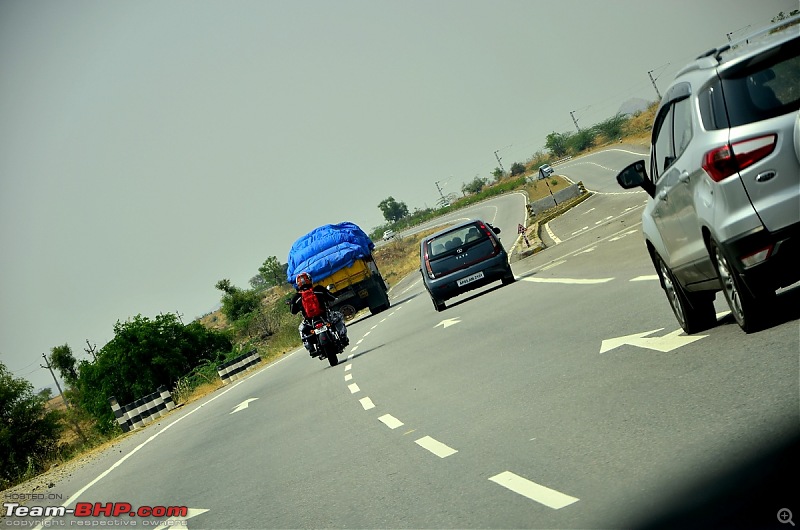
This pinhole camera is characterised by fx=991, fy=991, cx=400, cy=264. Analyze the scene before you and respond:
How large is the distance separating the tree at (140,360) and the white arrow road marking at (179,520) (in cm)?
5918

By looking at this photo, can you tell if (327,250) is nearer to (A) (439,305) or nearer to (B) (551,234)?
(B) (551,234)

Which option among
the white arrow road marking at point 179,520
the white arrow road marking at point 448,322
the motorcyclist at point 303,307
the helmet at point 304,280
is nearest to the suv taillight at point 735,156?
the white arrow road marking at point 179,520

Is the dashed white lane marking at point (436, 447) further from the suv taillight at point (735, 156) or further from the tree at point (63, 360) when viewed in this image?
the tree at point (63, 360)

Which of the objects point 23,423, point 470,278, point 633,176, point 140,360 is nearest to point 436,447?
point 633,176

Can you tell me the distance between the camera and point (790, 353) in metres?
6.90

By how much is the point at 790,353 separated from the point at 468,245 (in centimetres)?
1597

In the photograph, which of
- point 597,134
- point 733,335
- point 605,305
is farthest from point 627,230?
point 597,134

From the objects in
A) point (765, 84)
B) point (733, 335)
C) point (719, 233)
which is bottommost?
point (733, 335)

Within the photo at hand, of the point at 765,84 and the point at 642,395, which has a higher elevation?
the point at 765,84

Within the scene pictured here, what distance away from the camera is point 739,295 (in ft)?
24.3

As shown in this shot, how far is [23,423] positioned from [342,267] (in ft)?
146

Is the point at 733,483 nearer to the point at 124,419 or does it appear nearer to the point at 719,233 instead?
the point at 719,233

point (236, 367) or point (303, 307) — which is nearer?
point (303, 307)

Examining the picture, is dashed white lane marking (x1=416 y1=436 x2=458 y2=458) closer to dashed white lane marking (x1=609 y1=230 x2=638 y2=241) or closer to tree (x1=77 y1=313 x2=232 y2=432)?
dashed white lane marking (x1=609 y1=230 x2=638 y2=241)
